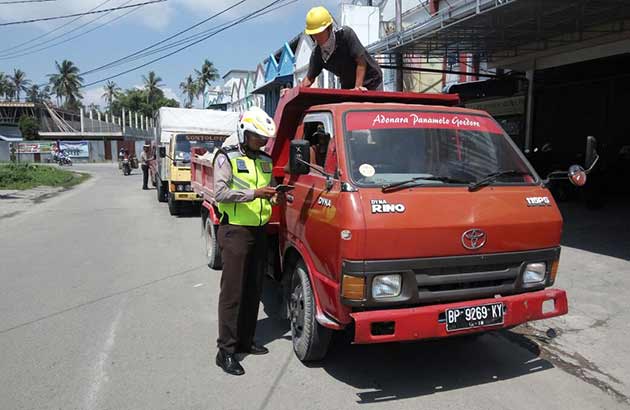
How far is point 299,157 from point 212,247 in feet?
12.2

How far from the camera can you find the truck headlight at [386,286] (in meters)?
3.33

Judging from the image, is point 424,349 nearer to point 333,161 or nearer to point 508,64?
point 333,161

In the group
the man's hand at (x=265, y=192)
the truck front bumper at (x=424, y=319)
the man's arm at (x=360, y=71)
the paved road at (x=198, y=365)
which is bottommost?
the paved road at (x=198, y=365)

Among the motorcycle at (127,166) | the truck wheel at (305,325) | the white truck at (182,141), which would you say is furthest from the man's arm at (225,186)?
the motorcycle at (127,166)

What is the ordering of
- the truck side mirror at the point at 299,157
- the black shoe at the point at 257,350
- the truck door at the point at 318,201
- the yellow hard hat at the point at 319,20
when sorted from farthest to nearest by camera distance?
the yellow hard hat at the point at 319,20, the black shoe at the point at 257,350, the truck side mirror at the point at 299,157, the truck door at the point at 318,201

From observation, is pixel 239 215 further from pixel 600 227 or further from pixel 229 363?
pixel 600 227

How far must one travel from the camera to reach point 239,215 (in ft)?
13.4

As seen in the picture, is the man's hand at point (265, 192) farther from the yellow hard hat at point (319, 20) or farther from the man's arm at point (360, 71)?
the yellow hard hat at point (319, 20)

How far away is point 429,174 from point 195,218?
983 cm

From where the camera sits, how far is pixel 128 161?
32.1 meters

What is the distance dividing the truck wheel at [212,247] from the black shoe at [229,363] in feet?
9.56

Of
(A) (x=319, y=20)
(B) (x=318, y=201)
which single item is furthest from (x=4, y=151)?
(B) (x=318, y=201)

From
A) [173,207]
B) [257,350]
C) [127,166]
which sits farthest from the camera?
[127,166]

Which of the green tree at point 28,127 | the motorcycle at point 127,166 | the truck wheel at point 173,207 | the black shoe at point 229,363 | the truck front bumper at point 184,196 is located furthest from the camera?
the green tree at point 28,127
